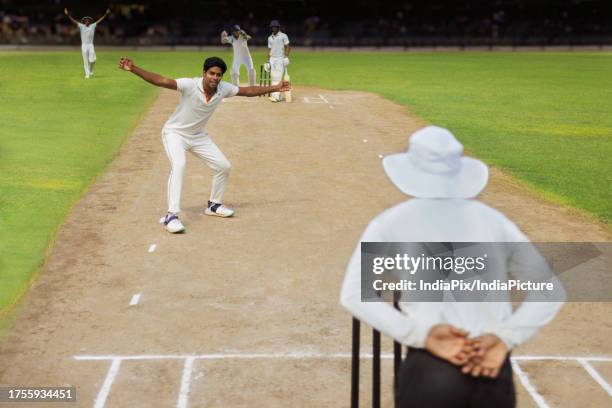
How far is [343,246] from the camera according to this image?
1051cm

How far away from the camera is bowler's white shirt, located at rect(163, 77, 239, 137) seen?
1108 cm

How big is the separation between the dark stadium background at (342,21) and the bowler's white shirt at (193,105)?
39.0 meters

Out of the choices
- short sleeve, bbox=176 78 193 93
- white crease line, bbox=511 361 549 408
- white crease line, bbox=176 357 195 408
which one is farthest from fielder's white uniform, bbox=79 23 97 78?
white crease line, bbox=511 361 549 408

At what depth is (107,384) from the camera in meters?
6.75

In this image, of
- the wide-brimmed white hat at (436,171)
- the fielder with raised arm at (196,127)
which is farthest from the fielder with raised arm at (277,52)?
the wide-brimmed white hat at (436,171)

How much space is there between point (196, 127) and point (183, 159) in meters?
0.47

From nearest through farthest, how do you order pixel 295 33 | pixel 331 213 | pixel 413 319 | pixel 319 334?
pixel 413 319 → pixel 319 334 → pixel 331 213 → pixel 295 33

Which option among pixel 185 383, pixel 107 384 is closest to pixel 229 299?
pixel 185 383

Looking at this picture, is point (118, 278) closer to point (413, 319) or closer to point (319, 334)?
point (319, 334)

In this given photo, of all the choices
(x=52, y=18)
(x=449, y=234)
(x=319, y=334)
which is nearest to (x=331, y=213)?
(x=319, y=334)

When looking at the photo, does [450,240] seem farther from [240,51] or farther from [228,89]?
[240,51]

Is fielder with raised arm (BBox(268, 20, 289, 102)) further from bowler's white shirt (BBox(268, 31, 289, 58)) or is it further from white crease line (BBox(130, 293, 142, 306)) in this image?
white crease line (BBox(130, 293, 142, 306))

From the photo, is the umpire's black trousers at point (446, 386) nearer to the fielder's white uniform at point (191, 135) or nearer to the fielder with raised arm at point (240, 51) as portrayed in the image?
the fielder's white uniform at point (191, 135)

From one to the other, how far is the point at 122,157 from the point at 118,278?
7.22m
